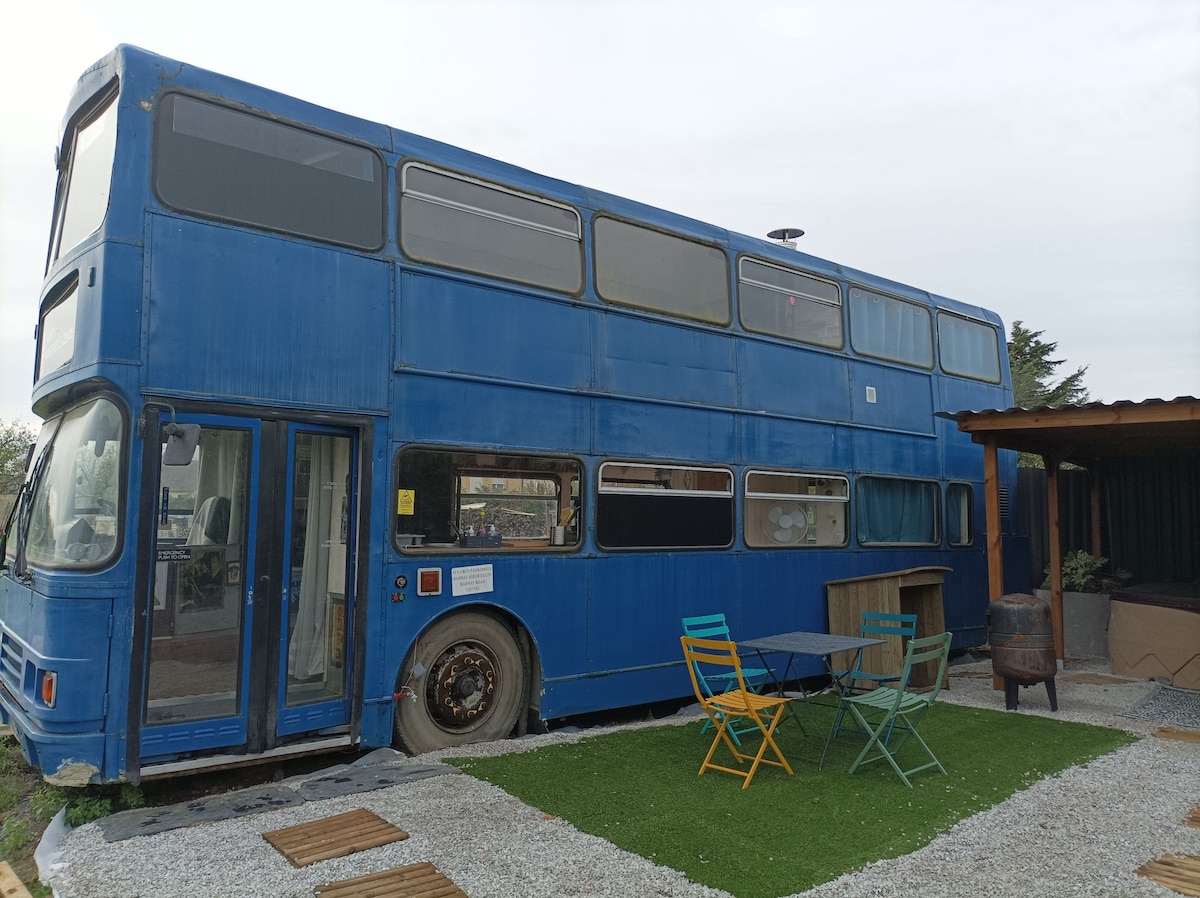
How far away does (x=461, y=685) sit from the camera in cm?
629

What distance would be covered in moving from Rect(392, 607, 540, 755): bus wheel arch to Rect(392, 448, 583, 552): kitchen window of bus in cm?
56

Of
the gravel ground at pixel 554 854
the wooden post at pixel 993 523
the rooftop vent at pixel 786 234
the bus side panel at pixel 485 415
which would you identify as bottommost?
the gravel ground at pixel 554 854

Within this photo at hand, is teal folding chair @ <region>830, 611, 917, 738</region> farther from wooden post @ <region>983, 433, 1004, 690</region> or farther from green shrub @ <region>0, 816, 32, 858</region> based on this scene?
green shrub @ <region>0, 816, 32, 858</region>

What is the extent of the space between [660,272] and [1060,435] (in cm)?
505

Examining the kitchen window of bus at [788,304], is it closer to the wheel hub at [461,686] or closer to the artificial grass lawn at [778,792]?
the artificial grass lawn at [778,792]

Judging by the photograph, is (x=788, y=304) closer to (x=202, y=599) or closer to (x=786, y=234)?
(x=786, y=234)

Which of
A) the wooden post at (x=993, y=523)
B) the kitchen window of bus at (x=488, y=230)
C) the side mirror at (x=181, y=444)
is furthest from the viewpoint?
the wooden post at (x=993, y=523)

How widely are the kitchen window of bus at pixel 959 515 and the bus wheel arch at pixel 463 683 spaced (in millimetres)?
6364

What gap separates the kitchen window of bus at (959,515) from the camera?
428 inches

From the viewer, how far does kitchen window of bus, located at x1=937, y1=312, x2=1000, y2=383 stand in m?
11.0

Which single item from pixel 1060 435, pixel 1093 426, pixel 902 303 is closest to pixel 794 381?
pixel 902 303

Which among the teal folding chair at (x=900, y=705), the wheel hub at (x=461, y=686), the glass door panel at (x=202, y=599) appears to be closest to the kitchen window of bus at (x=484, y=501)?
the wheel hub at (x=461, y=686)

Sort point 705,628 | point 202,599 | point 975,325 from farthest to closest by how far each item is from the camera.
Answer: point 975,325, point 705,628, point 202,599

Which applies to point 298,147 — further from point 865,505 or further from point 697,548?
point 865,505
